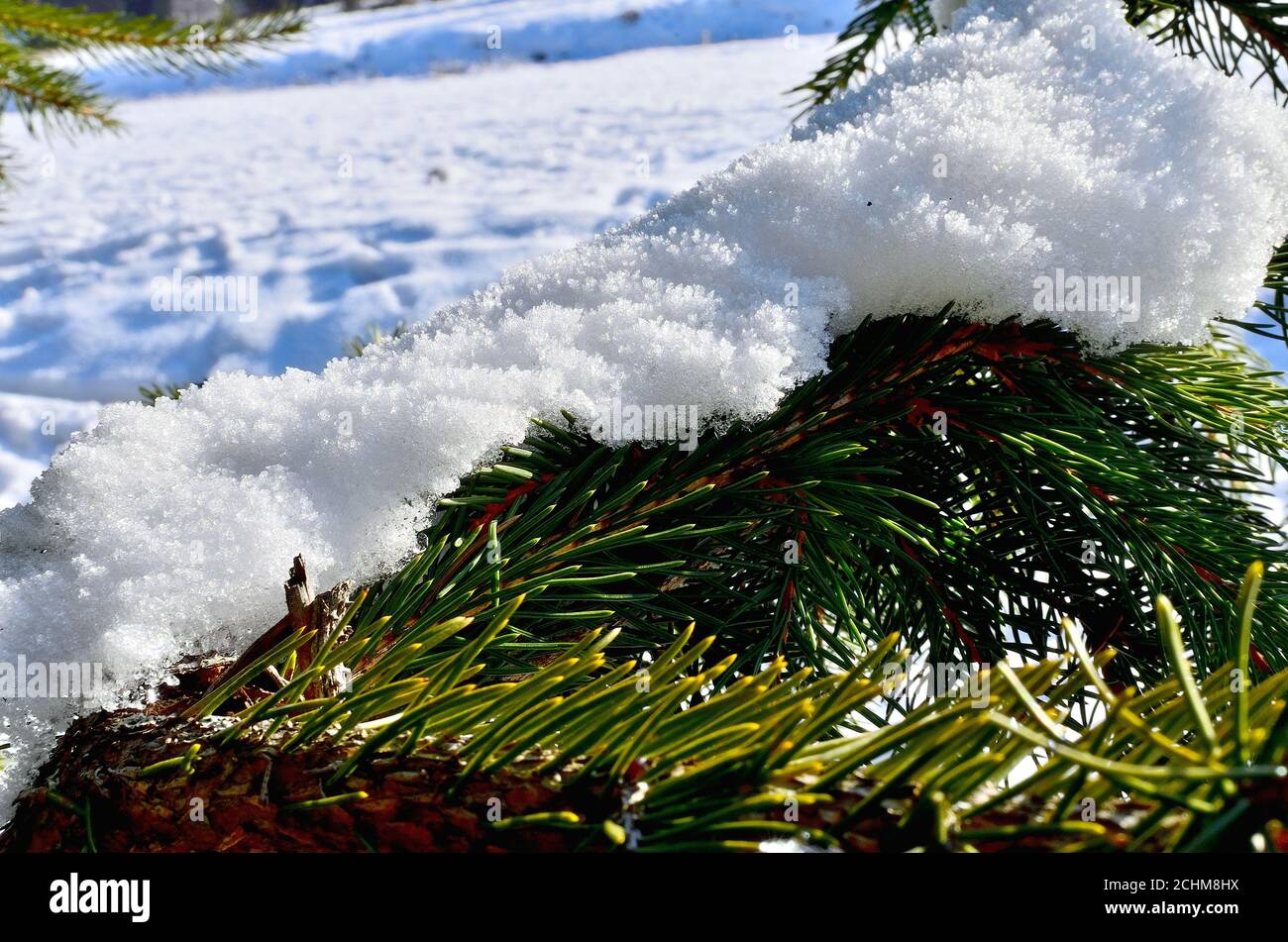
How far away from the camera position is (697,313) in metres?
0.59

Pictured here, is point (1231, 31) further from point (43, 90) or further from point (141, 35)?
point (43, 90)

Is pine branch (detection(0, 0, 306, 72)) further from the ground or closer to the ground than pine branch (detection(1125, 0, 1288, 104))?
further from the ground

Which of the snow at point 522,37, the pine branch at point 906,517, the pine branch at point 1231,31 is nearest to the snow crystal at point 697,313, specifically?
the pine branch at point 906,517

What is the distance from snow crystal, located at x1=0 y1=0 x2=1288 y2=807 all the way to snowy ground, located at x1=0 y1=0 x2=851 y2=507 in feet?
4.19

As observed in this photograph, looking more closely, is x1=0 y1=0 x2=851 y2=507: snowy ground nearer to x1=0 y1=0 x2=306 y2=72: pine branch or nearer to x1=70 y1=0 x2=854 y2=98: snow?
x1=70 y1=0 x2=854 y2=98: snow

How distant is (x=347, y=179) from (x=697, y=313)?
592 cm

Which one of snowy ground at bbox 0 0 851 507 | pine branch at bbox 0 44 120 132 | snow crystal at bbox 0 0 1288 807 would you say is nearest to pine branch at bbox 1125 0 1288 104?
snow crystal at bbox 0 0 1288 807

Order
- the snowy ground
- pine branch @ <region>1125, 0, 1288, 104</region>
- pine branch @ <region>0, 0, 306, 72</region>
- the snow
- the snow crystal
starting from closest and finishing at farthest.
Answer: the snow crystal
pine branch @ <region>1125, 0, 1288, 104</region>
pine branch @ <region>0, 0, 306, 72</region>
the snowy ground
the snow

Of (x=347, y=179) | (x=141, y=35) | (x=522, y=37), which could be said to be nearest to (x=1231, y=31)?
(x=141, y=35)

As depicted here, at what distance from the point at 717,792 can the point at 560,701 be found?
63 mm

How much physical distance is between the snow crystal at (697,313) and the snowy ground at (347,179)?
1.28 meters

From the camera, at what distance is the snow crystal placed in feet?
1.62

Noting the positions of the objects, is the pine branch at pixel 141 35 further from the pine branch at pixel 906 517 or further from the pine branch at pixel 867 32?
the pine branch at pixel 906 517
